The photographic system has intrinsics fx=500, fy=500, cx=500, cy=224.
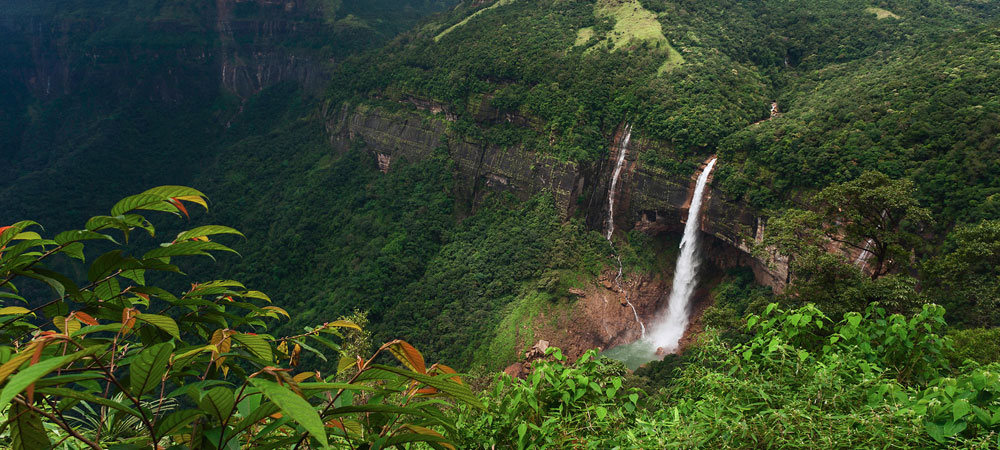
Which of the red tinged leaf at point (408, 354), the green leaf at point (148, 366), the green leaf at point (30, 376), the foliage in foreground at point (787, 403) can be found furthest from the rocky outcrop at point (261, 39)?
the green leaf at point (30, 376)

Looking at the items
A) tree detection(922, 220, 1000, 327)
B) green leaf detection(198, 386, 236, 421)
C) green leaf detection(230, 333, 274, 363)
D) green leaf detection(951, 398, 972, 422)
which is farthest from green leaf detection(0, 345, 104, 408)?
tree detection(922, 220, 1000, 327)

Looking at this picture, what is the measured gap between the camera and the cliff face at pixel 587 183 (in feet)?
A: 71.7

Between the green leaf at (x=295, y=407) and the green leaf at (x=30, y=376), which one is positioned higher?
the green leaf at (x=30, y=376)

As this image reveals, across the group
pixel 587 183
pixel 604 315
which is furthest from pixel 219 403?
pixel 587 183

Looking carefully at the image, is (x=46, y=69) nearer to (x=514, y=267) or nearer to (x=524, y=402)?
(x=514, y=267)

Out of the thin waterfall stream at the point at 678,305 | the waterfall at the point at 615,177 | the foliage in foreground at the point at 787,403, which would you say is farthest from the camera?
the waterfall at the point at 615,177

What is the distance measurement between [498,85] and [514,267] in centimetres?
1181

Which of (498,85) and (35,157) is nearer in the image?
(498,85)

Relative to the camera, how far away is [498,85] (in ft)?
99.0

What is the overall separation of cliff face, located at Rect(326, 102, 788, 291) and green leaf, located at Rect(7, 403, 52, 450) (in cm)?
2007

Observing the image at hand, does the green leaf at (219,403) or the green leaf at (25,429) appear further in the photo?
the green leaf at (219,403)

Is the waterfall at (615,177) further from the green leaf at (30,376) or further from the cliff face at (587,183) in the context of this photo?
the green leaf at (30,376)

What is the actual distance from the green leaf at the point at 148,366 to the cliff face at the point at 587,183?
1991 centimetres

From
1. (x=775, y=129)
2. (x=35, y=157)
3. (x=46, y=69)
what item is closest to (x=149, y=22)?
(x=46, y=69)
